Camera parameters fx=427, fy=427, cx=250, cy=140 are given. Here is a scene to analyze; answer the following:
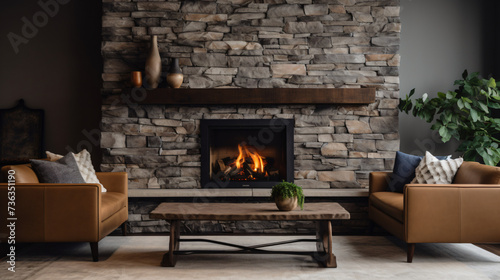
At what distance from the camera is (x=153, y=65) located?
13.4 ft

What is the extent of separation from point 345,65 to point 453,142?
5.18 ft

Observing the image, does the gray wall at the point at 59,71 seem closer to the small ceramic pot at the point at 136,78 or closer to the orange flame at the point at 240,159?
the small ceramic pot at the point at 136,78

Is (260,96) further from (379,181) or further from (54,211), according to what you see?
(54,211)

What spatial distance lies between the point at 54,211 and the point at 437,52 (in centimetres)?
411

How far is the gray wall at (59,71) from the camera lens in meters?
4.73

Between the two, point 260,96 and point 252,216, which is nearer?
point 252,216

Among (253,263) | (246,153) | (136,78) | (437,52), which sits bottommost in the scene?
(253,263)

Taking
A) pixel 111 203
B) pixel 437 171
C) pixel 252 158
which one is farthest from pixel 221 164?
pixel 437 171

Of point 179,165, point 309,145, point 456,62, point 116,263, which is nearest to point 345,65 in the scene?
point 309,145

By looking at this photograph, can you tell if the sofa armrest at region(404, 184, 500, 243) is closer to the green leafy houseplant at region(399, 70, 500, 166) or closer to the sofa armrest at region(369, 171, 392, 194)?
the sofa armrest at region(369, 171, 392, 194)

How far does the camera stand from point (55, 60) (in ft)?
15.6

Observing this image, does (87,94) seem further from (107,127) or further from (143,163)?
(143,163)

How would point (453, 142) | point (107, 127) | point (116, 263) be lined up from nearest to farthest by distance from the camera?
point (116, 263) → point (107, 127) → point (453, 142)

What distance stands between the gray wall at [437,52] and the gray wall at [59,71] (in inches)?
135
